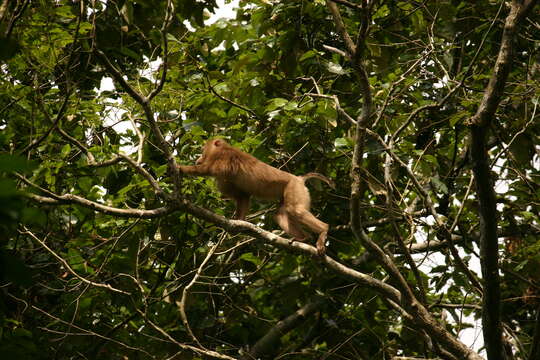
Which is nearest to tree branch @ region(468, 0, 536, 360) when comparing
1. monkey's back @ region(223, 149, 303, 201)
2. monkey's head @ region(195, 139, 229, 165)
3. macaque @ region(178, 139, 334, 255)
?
macaque @ region(178, 139, 334, 255)

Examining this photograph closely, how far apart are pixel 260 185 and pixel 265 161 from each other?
75cm

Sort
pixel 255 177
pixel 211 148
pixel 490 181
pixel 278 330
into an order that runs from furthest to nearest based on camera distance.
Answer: pixel 278 330, pixel 255 177, pixel 211 148, pixel 490 181

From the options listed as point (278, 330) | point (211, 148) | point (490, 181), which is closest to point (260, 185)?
point (211, 148)

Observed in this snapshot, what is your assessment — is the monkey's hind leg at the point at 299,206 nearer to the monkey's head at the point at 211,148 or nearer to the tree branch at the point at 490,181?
the monkey's head at the point at 211,148

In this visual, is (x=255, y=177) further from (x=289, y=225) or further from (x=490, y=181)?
(x=490, y=181)

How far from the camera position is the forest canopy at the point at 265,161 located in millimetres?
6281

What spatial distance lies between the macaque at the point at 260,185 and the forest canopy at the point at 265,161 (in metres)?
0.25

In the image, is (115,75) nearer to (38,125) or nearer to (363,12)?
(363,12)

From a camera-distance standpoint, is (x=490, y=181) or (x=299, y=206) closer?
(x=490, y=181)

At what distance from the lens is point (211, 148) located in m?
7.14

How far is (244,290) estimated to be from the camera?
8516 millimetres

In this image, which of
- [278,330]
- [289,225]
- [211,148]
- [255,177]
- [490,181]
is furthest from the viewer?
[278,330]

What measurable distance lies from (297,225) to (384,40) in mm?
2754

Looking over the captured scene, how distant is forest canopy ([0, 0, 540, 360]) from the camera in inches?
247
